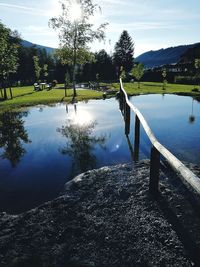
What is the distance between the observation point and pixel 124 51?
100 metres

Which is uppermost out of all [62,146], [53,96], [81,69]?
[81,69]

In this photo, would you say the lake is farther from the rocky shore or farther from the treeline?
the treeline

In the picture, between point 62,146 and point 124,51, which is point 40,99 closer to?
point 62,146

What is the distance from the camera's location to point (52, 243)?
5605 millimetres

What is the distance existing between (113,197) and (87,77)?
8639 cm

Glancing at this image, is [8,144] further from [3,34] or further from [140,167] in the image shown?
[3,34]

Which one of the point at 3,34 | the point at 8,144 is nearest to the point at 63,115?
the point at 8,144

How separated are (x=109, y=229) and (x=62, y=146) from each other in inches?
305

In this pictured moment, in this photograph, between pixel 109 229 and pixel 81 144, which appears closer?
pixel 109 229

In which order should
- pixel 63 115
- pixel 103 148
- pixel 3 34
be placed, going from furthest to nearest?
1. pixel 3 34
2. pixel 63 115
3. pixel 103 148

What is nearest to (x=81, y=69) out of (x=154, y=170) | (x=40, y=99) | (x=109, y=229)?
(x=40, y=99)

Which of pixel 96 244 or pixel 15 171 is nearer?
pixel 96 244

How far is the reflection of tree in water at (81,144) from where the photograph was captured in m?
10.8

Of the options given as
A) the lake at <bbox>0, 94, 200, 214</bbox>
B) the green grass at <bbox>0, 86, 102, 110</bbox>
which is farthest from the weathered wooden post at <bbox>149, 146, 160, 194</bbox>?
the green grass at <bbox>0, 86, 102, 110</bbox>
